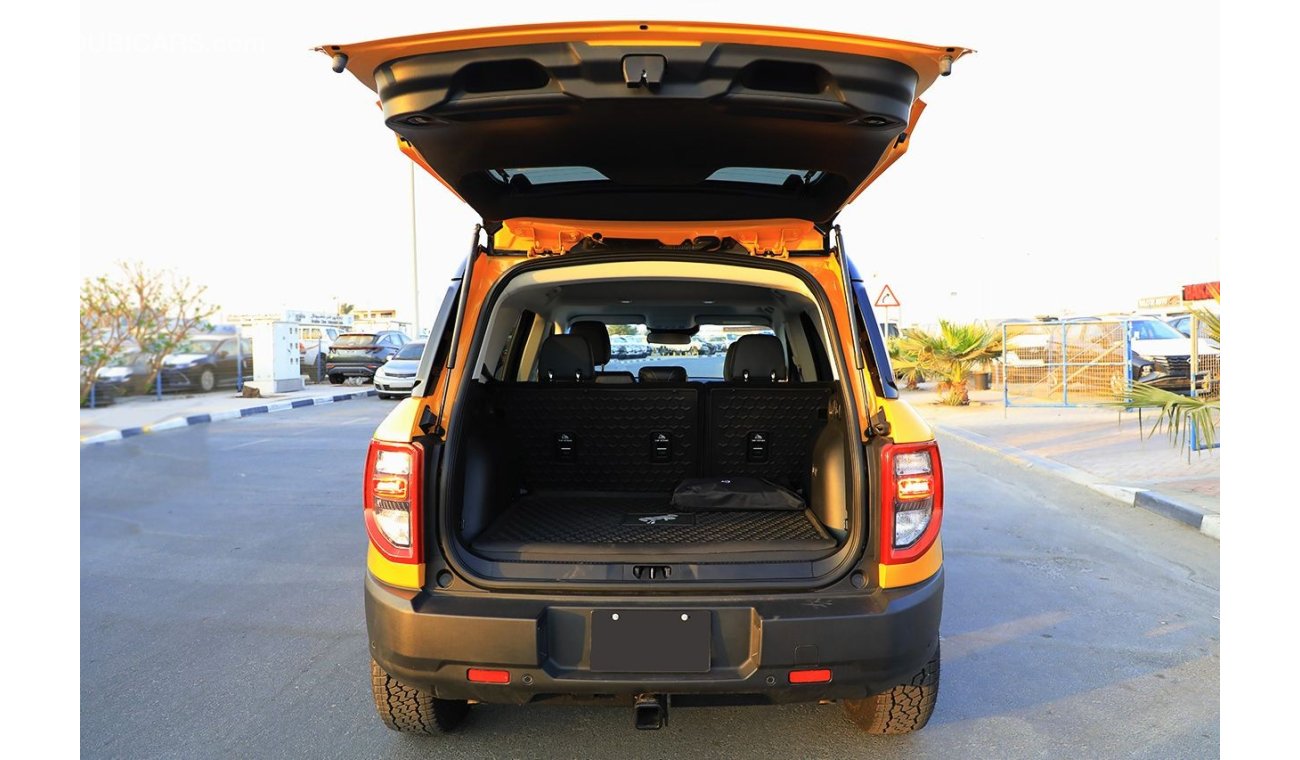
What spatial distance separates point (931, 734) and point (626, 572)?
4.38 feet

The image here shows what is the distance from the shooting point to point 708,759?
2.65m

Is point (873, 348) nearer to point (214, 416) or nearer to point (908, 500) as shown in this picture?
point (908, 500)

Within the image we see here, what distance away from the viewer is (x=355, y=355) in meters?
22.3

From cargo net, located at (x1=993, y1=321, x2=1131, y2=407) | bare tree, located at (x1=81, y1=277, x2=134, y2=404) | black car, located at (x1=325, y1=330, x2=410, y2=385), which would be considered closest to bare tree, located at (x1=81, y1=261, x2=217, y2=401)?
bare tree, located at (x1=81, y1=277, x2=134, y2=404)

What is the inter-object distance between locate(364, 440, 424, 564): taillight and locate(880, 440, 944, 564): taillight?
147 cm

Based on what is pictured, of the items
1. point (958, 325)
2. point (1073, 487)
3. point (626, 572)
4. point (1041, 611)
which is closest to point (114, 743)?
point (626, 572)

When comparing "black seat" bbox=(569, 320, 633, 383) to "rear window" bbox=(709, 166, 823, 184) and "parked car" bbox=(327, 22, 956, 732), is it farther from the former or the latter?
"rear window" bbox=(709, 166, 823, 184)

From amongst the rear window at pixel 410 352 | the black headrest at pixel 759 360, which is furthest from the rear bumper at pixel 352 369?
the black headrest at pixel 759 360

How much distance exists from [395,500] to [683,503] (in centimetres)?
133

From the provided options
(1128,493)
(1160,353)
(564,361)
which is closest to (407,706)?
(564,361)

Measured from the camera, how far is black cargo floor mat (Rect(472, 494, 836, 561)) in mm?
2588

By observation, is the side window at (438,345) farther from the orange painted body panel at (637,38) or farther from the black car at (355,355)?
the black car at (355,355)

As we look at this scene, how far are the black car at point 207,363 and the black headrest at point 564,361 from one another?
51.4 feet

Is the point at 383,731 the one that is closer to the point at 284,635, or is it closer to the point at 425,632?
the point at 425,632
